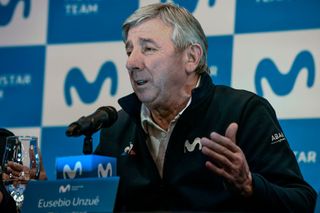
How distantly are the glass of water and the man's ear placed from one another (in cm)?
59

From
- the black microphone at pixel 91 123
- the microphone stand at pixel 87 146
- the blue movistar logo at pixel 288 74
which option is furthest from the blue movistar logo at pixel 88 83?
the microphone stand at pixel 87 146

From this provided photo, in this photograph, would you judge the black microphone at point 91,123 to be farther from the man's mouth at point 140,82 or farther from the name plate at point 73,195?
the man's mouth at point 140,82

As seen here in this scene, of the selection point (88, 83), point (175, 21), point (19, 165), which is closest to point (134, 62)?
point (175, 21)

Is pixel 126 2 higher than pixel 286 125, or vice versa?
pixel 126 2

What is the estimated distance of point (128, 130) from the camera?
269cm

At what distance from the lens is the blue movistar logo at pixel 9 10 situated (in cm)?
366

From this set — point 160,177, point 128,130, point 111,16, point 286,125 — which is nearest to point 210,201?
point 160,177

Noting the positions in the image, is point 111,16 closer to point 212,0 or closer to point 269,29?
A: point 212,0

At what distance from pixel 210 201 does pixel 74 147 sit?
A: 4.00ft

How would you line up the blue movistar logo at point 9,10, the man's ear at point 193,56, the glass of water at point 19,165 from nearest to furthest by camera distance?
the glass of water at point 19,165, the man's ear at point 193,56, the blue movistar logo at point 9,10

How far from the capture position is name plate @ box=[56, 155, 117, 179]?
2.03m

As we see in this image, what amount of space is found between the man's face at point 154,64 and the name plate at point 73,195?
0.65 m

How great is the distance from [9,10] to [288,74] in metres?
1.33

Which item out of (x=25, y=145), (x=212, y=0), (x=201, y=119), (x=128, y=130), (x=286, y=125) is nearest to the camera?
(x=25, y=145)
